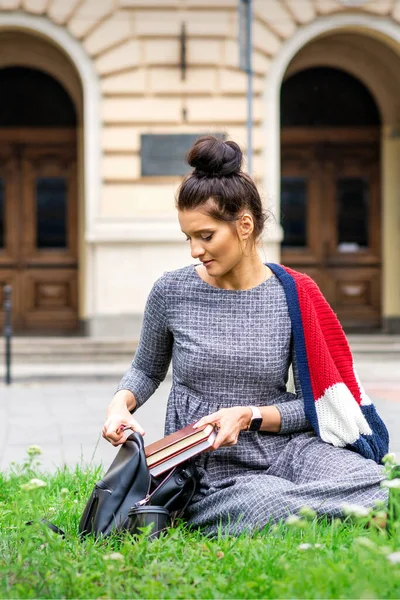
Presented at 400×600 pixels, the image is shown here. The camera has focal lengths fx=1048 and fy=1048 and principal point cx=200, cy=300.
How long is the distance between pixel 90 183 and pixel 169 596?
11719 millimetres

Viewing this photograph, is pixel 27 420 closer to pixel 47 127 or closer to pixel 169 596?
pixel 169 596

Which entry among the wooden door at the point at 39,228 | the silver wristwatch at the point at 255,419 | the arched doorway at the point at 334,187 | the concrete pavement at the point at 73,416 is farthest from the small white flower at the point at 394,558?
the arched doorway at the point at 334,187

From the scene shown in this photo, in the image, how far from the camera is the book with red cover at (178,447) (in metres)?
3.52

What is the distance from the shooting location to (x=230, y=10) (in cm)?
1412

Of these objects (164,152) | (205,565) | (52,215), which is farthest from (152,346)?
(52,215)

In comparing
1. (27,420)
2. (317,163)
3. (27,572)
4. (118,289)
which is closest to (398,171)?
(317,163)

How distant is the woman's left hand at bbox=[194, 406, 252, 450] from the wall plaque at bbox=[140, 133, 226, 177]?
1080 cm

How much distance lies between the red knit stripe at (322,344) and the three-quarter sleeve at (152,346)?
1.67 feet

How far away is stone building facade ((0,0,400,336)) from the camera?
14156 mm

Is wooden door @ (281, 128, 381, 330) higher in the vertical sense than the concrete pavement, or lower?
higher

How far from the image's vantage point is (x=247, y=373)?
3.82 meters

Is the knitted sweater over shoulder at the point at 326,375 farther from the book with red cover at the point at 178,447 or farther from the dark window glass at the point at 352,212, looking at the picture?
the dark window glass at the point at 352,212

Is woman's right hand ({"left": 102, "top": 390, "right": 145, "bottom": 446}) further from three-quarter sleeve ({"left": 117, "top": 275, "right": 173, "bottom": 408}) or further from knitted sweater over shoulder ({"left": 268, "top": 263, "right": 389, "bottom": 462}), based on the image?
knitted sweater over shoulder ({"left": 268, "top": 263, "right": 389, "bottom": 462})

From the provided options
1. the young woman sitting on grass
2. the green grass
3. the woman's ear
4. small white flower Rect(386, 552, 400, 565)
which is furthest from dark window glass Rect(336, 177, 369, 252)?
small white flower Rect(386, 552, 400, 565)
